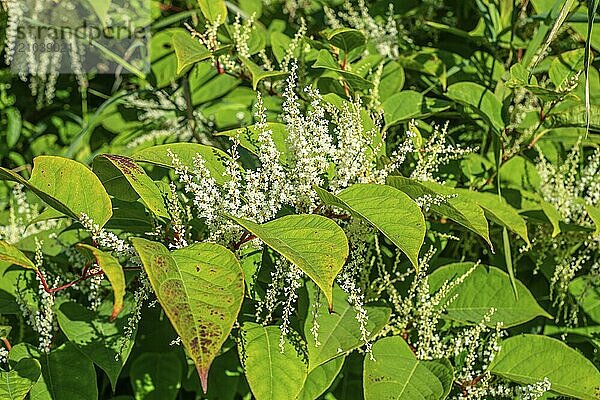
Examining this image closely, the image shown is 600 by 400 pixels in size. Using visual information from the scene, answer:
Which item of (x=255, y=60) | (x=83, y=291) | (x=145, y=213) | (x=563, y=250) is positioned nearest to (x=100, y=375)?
(x=83, y=291)

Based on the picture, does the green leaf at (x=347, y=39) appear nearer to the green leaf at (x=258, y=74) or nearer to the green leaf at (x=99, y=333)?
the green leaf at (x=258, y=74)

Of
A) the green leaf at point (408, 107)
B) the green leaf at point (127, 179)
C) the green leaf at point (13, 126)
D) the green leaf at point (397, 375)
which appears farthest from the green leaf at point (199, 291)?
the green leaf at point (13, 126)

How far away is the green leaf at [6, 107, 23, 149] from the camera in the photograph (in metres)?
2.14

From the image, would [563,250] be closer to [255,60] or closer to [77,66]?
[255,60]

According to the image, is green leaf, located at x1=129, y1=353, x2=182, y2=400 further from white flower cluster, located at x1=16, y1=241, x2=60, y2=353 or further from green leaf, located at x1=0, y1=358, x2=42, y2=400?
green leaf, located at x1=0, y1=358, x2=42, y2=400

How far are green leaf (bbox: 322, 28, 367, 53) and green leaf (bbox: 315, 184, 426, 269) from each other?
0.39 meters

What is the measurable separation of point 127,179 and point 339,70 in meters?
0.42

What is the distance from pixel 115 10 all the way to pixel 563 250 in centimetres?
139

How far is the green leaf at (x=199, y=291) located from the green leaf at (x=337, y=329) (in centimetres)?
27

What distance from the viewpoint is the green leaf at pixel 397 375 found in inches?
42.4

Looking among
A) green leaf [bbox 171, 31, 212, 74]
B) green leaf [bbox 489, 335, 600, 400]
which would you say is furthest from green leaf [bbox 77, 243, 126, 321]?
green leaf [bbox 489, 335, 600, 400]

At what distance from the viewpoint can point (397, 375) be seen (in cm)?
111

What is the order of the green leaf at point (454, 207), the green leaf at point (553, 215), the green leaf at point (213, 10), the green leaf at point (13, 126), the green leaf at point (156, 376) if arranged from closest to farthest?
the green leaf at point (454, 207) < the green leaf at point (553, 215) < the green leaf at point (213, 10) < the green leaf at point (156, 376) < the green leaf at point (13, 126)

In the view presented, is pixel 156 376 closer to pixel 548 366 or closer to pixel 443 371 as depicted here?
pixel 443 371
